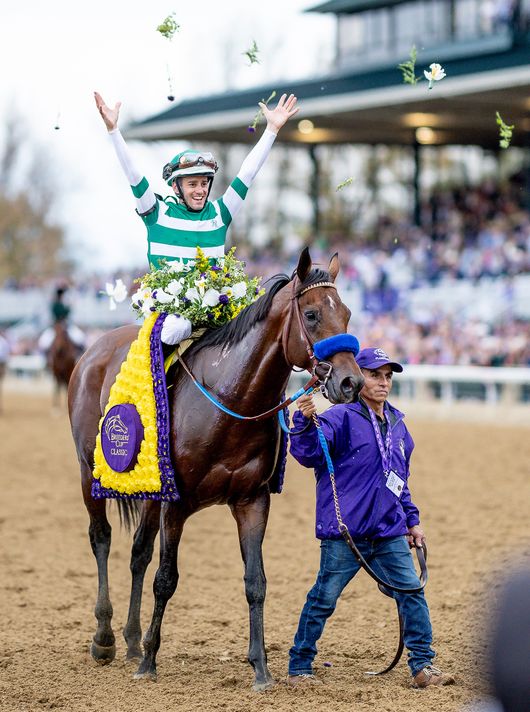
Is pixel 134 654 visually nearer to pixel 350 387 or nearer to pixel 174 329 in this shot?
pixel 174 329

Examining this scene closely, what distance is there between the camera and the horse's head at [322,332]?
4539mm

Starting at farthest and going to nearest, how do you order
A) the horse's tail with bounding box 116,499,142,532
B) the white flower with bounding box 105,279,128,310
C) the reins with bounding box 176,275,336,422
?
the horse's tail with bounding box 116,499,142,532
the white flower with bounding box 105,279,128,310
the reins with bounding box 176,275,336,422

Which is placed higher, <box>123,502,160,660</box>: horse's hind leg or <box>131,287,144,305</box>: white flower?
<box>131,287,144,305</box>: white flower

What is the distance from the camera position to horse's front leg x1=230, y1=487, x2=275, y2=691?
4965 mm

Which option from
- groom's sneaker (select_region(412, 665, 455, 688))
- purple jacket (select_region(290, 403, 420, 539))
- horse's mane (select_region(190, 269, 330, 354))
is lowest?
groom's sneaker (select_region(412, 665, 455, 688))

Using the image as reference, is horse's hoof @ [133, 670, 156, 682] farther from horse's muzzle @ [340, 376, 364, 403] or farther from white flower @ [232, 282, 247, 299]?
white flower @ [232, 282, 247, 299]

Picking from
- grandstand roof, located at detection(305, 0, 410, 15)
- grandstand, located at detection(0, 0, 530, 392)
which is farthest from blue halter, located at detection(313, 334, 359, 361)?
grandstand roof, located at detection(305, 0, 410, 15)

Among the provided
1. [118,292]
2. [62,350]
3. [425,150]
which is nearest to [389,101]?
[62,350]

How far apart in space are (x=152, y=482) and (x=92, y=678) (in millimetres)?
978

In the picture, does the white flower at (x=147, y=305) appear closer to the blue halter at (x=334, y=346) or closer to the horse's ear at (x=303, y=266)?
the horse's ear at (x=303, y=266)

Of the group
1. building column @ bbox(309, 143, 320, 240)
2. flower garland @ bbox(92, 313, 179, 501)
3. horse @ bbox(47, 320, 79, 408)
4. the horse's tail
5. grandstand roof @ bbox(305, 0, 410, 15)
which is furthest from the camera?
building column @ bbox(309, 143, 320, 240)

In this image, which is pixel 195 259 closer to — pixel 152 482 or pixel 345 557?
pixel 152 482

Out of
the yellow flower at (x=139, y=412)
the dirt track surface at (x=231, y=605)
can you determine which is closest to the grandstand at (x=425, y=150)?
the dirt track surface at (x=231, y=605)

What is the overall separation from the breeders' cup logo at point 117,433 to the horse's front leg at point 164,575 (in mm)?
365
